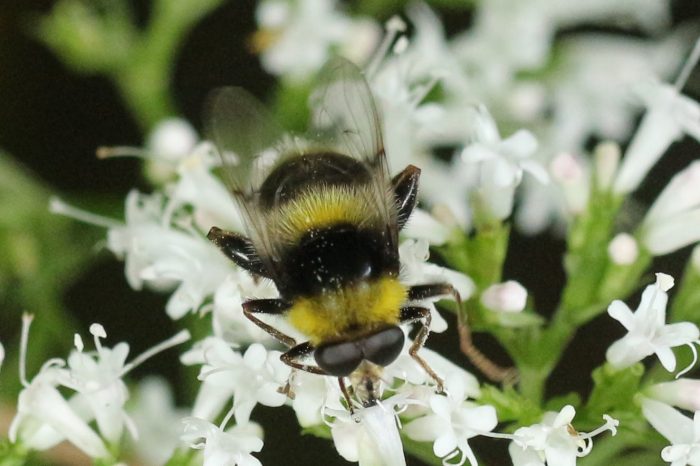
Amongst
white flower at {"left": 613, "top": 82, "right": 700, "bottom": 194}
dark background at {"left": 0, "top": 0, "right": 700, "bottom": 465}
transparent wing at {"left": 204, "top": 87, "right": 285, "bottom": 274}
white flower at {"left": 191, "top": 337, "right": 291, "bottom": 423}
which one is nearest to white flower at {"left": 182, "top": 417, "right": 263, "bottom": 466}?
white flower at {"left": 191, "top": 337, "right": 291, "bottom": 423}

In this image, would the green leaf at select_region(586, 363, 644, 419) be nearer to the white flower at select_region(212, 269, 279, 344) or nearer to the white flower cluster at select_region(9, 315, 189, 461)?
the white flower at select_region(212, 269, 279, 344)

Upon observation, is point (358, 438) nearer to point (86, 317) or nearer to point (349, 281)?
point (349, 281)

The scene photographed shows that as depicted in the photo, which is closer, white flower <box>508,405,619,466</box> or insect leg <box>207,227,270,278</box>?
white flower <box>508,405,619,466</box>

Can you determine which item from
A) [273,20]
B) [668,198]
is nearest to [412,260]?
[668,198]

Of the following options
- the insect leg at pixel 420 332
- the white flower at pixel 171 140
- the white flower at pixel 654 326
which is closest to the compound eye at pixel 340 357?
the insect leg at pixel 420 332

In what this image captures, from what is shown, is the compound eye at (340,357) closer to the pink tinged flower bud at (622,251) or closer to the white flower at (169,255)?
the white flower at (169,255)

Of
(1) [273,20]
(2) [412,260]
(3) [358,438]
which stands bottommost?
(3) [358,438]

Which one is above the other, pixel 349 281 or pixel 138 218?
pixel 138 218
